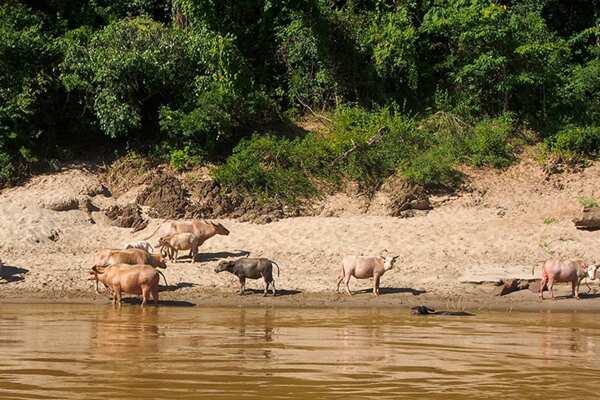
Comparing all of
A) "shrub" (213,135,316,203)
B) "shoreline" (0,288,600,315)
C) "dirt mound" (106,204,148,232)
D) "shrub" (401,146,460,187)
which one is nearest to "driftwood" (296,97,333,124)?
"shrub" (213,135,316,203)

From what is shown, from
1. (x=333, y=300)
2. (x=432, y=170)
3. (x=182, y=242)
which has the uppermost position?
(x=432, y=170)

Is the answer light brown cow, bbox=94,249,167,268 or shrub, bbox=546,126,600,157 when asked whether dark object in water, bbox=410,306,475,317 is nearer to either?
light brown cow, bbox=94,249,167,268

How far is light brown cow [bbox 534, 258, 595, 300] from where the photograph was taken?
58.4ft

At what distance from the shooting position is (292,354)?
11.7 metres

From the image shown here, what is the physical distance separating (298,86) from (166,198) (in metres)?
7.17

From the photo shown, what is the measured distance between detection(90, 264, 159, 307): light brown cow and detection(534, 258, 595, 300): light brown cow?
22.5 feet

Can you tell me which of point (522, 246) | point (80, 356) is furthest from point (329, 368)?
point (522, 246)

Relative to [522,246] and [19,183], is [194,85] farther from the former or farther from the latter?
[522,246]

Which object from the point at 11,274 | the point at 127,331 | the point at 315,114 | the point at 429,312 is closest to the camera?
the point at 127,331

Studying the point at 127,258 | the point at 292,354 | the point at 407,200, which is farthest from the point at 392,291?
the point at 292,354

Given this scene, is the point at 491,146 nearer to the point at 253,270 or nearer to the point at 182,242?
the point at 182,242

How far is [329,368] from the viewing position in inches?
420

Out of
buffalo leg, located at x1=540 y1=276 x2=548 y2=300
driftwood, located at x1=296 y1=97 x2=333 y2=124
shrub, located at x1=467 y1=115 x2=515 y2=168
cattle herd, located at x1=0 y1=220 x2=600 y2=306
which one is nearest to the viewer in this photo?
cattle herd, located at x1=0 y1=220 x2=600 y2=306

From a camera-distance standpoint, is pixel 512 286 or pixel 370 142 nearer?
pixel 512 286
